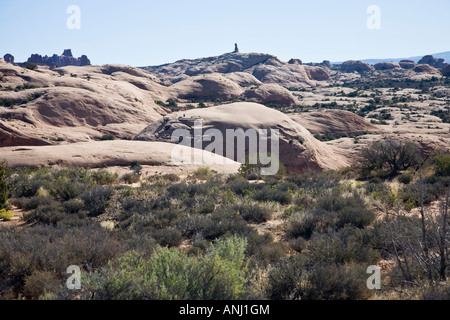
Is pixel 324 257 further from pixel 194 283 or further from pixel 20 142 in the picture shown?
pixel 20 142

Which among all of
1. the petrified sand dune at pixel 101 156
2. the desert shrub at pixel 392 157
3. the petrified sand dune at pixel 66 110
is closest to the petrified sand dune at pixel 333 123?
the desert shrub at pixel 392 157

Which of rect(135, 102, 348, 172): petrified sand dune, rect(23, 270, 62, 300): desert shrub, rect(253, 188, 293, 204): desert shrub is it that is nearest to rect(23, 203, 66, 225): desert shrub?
rect(23, 270, 62, 300): desert shrub

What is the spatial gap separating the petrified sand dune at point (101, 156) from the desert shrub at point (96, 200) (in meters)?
5.76

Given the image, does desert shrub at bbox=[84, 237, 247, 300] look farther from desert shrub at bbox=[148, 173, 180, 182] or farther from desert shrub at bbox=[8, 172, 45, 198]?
desert shrub at bbox=[148, 173, 180, 182]

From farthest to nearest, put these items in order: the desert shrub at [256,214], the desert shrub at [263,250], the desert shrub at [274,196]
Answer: the desert shrub at [274,196], the desert shrub at [256,214], the desert shrub at [263,250]

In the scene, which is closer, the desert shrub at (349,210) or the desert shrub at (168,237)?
the desert shrub at (168,237)

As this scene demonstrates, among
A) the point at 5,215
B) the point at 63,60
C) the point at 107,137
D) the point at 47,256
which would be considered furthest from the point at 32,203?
the point at 63,60

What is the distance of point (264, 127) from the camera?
21734 millimetres

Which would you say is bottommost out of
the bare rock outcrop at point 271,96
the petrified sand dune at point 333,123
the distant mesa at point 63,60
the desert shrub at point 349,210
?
the desert shrub at point 349,210

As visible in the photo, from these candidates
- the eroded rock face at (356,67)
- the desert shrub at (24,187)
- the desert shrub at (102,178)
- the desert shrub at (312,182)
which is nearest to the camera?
the desert shrub at (24,187)

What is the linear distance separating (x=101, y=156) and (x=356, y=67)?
124801 mm

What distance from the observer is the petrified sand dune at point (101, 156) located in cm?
1516

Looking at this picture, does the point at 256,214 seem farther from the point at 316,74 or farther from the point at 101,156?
the point at 316,74

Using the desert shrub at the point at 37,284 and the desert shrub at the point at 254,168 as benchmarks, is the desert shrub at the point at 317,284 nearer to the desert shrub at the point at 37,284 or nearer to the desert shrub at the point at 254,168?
the desert shrub at the point at 37,284
